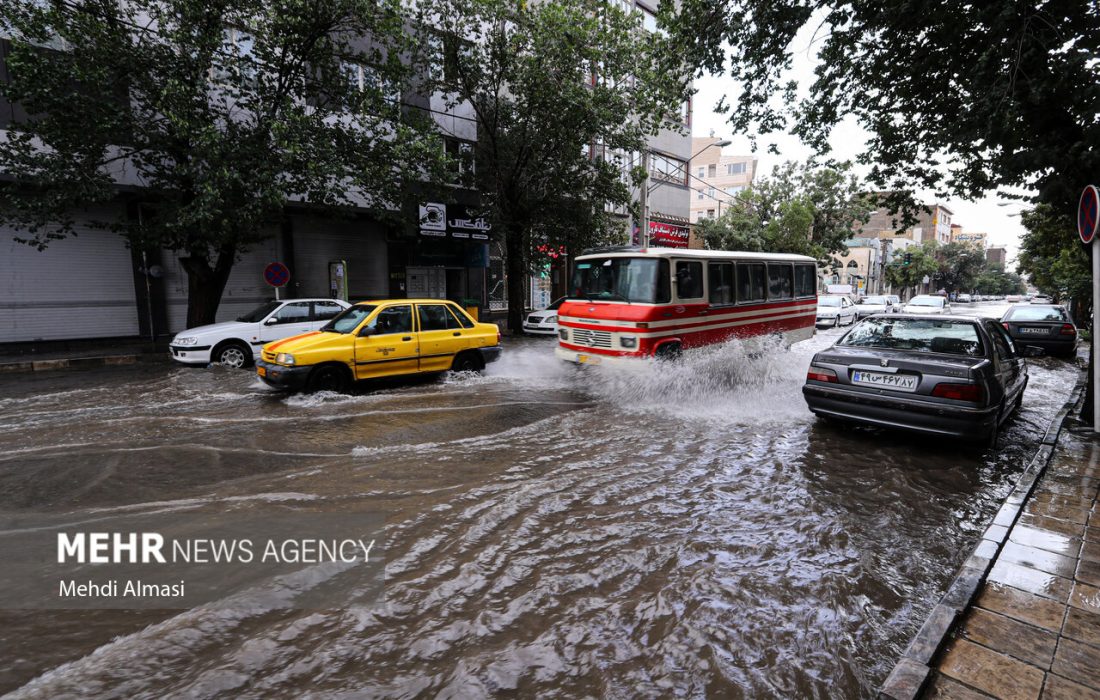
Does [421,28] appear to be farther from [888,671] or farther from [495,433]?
[888,671]

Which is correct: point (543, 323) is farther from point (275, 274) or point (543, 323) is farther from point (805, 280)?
point (805, 280)

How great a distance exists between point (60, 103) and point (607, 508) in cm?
1294

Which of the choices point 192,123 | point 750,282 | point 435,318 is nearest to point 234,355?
point 435,318

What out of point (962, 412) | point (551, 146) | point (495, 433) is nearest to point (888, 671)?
point (962, 412)

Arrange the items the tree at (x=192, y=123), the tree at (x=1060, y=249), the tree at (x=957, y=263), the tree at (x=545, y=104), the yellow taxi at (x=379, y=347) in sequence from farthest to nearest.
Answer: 1. the tree at (x=957, y=263)
2. the tree at (x=545, y=104)
3. the tree at (x=1060, y=249)
4. the tree at (x=192, y=123)
5. the yellow taxi at (x=379, y=347)

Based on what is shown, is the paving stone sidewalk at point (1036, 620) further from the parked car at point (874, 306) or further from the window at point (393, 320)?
the parked car at point (874, 306)

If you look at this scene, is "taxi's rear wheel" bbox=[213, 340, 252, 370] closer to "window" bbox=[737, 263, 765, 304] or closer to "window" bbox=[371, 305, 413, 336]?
"window" bbox=[371, 305, 413, 336]

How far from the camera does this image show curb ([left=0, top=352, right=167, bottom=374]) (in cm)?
1144

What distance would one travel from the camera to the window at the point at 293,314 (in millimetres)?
11188

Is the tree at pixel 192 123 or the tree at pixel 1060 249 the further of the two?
the tree at pixel 1060 249

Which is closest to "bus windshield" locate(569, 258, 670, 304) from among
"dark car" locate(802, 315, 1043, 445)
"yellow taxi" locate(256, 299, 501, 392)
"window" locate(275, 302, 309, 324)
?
"yellow taxi" locate(256, 299, 501, 392)

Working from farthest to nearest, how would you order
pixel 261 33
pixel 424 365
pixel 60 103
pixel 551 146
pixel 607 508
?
pixel 551 146 < pixel 261 33 < pixel 60 103 < pixel 424 365 < pixel 607 508

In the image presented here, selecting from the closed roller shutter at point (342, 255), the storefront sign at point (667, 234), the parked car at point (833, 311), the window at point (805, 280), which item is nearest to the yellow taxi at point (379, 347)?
the window at point (805, 280)

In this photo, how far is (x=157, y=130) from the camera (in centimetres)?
1152
